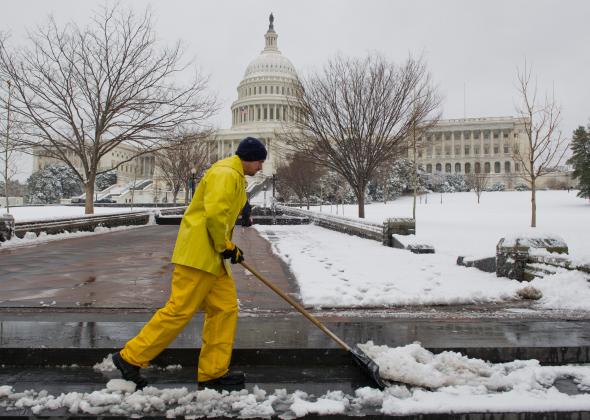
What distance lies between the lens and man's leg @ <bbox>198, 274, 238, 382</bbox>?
10.7 feet

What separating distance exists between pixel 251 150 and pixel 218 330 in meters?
1.25

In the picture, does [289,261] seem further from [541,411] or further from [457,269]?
[541,411]

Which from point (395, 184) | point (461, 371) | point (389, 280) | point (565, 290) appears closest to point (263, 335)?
point (461, 371)

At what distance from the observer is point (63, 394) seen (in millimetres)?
3051

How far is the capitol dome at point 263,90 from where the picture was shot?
101 metres

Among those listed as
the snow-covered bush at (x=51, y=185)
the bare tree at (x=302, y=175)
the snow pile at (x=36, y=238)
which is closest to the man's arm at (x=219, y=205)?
the snow pile at (x=36, y=238)

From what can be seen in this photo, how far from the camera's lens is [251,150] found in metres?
3.45

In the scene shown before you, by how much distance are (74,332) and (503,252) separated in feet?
19.6

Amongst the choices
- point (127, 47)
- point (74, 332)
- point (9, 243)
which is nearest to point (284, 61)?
point (127, 47)

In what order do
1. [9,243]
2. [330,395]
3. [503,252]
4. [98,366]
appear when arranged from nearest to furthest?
[330,395]
[98,366]
[503,252]
[9,243]

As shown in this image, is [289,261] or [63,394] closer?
[63,394]

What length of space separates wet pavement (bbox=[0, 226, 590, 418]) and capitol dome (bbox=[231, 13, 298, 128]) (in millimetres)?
90631

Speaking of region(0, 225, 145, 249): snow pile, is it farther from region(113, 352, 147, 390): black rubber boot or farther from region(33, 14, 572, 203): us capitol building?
region(33, 14, 572, 203): us capitol building

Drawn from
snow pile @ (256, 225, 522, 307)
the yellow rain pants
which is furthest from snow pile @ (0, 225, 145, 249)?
the yellow rain pants
